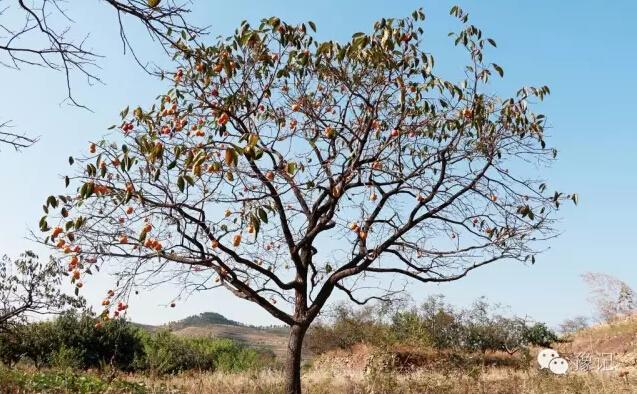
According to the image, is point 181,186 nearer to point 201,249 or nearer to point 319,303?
point 201,249

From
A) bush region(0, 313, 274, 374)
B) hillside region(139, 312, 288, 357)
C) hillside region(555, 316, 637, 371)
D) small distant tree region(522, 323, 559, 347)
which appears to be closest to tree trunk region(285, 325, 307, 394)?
bush region(0, 313, 274, 374)

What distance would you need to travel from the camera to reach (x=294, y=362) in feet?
27.2

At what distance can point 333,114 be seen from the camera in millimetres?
8891

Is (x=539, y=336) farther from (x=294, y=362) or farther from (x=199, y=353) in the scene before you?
(x=294, y=362)

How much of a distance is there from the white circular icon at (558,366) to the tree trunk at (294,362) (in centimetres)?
514

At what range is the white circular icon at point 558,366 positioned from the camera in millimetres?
10320

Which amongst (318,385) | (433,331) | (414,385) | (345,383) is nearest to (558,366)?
(414,385)

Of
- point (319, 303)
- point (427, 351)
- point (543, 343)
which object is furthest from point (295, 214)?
point (543, 343)

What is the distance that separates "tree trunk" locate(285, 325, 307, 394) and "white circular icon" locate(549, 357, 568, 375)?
5143 millimetres

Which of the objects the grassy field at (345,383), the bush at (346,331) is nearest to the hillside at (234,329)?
the bush at (346,331)

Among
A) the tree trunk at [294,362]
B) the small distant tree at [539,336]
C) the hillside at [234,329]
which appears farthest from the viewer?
the hillside at [234,329]

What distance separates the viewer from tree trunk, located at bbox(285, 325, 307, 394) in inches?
323

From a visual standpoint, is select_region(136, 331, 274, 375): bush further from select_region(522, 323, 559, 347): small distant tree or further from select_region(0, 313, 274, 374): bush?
select_region(522, 323, 559, 347): small distant tree

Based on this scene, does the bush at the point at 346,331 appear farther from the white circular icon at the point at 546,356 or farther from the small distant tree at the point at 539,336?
the white circular icon at the point at 546,356
